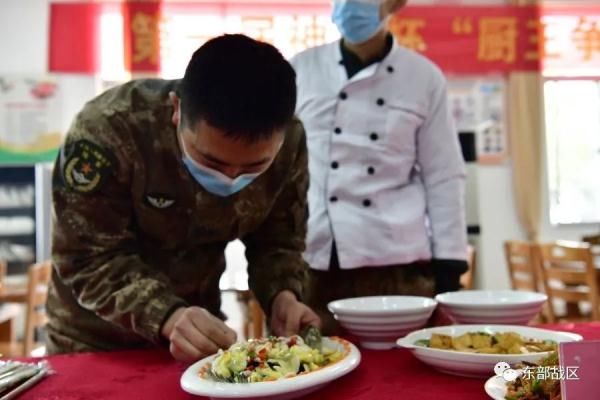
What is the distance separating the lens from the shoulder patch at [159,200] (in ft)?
3.74

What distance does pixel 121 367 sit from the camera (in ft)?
3.34

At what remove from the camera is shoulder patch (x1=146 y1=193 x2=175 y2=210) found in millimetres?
1140

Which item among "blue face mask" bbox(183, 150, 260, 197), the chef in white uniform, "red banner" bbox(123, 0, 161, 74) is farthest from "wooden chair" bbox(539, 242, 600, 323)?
"red banner" bbox(123, 0, 161, 74)

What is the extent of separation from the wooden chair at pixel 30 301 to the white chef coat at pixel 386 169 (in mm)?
1885

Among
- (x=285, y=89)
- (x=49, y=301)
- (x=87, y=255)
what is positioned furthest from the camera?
(x=49, y=301)

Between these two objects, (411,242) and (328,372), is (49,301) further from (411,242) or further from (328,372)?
(411,242)

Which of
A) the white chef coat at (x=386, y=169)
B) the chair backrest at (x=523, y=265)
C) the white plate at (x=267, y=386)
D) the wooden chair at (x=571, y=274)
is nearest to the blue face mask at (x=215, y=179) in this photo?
the white plate at (x=267, y=386)

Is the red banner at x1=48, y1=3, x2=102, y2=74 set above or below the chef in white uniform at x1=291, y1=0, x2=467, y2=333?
above

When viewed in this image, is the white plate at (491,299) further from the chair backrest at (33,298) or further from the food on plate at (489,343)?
the chair backrest at (33,298)

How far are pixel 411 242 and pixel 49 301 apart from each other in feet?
2.69

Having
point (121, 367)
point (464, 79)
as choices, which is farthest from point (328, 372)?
point (464, 79)

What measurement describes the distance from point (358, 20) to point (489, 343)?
92 centimetres

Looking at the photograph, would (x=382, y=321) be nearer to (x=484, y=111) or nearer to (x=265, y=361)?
(x=265, y=361)

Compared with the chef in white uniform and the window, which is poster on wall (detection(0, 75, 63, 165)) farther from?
the window
